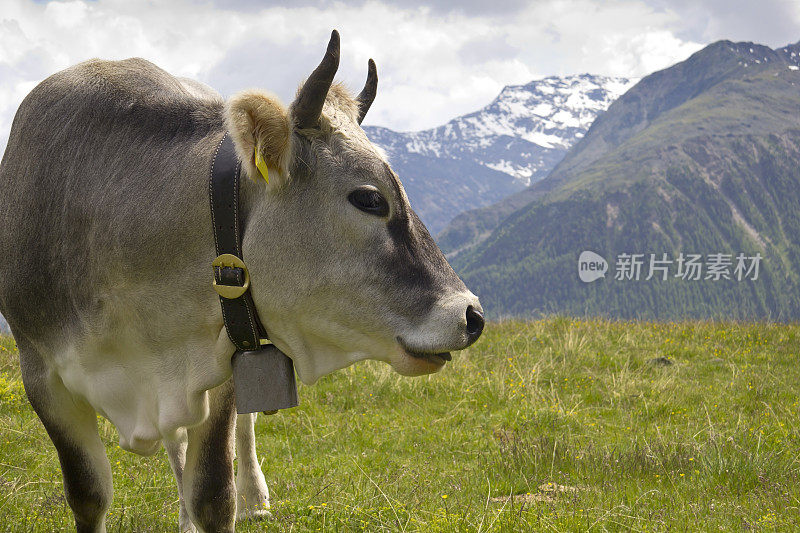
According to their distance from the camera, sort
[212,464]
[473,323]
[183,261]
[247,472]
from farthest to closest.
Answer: [247,472]
[212,464]
[183,261]
[473,323]

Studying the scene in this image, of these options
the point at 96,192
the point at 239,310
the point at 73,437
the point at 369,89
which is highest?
the point at 369,89

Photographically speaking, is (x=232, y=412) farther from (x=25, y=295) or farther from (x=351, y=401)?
(x=351, y=401)

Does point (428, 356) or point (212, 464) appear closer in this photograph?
point (428, 356)

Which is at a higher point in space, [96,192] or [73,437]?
[96,192]

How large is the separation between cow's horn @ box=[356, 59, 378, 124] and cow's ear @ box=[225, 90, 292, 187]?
872mm

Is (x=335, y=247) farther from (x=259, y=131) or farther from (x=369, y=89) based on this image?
(x=369, y=89)

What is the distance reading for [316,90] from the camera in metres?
2.94

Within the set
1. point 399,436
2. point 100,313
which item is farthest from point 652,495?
point 100,313

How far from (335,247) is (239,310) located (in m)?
0.53

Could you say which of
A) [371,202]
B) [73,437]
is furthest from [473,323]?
[73,437]

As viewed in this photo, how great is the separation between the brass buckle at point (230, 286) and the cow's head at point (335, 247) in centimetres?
5

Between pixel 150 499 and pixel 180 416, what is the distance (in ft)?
9.10

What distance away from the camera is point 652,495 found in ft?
17.9

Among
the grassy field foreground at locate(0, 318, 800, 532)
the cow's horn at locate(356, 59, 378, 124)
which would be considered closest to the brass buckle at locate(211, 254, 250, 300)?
the cow's horn at locate(356, 59, 378, 124)
